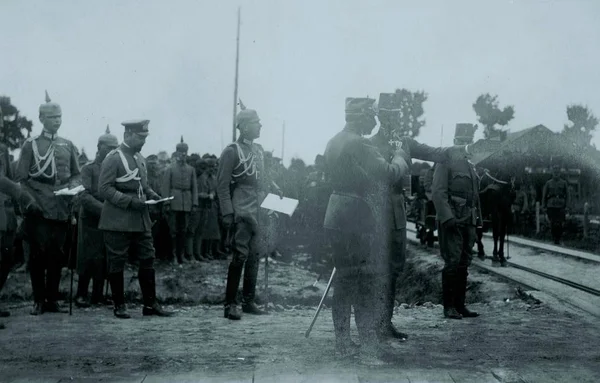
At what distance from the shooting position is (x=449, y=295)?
7781mm

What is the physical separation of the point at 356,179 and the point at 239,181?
2.55m

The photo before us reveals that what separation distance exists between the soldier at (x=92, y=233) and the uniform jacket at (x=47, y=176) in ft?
1.89

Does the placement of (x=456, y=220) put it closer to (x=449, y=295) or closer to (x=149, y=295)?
(x=449, y=295)

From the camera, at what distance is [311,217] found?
18594 mm

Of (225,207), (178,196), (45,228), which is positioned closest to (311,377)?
(225,207)

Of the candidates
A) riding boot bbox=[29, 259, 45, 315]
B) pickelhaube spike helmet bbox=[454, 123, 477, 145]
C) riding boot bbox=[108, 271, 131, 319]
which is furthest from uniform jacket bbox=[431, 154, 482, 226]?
riding boot bbox=[29, 259, 45, 315]

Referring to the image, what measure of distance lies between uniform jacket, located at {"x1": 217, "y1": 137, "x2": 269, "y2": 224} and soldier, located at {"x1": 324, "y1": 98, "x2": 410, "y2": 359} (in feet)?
7.24

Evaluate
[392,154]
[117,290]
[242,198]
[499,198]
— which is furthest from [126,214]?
[499,198]

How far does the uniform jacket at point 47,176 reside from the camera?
755 cm

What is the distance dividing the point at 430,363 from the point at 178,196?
8.83 m

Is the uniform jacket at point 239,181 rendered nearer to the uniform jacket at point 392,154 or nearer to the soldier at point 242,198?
the soldier at point 242,198

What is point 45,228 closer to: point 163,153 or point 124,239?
point 124,239

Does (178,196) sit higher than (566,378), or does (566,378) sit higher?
(178,196)

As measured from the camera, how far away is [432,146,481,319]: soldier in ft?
25.6
